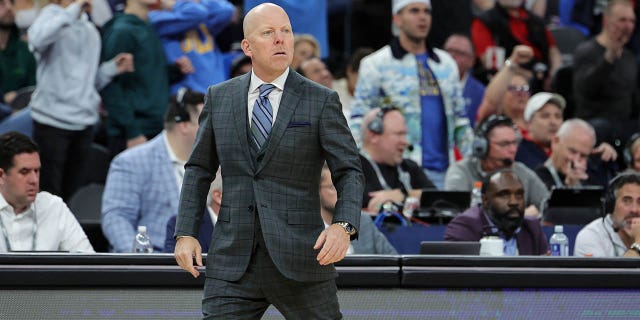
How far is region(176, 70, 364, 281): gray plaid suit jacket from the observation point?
15.1ft

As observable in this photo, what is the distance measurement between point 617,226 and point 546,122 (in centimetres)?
323

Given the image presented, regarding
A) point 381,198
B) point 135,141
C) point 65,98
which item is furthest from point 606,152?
point 65,98

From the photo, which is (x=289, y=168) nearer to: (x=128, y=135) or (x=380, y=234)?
(x=380, y=234)

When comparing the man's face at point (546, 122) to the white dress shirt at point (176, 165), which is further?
the man's face at point (546, 122)

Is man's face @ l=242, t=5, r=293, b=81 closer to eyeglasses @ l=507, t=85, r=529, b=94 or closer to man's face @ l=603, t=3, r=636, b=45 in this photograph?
eyeglasses @ l=507, t=85, r=529, b=94

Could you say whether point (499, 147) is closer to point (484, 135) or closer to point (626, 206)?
point (484, 135)

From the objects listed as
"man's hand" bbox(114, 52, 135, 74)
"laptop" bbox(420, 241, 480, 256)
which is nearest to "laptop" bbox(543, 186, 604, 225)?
"laptop" bbox(420, 241, 480, 256)

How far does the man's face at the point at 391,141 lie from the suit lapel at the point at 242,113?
4.90m

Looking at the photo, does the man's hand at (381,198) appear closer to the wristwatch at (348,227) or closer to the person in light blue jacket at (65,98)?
the person in light blue jacket at (65,98)

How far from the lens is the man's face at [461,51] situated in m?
12.2

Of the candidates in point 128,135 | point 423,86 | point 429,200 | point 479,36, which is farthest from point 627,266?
point 479,36

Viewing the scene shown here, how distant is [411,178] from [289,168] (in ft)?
17.5

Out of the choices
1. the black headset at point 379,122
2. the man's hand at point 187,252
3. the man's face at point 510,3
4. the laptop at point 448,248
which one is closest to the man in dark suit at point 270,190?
the man's hand at point 187,252

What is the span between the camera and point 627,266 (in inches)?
225
